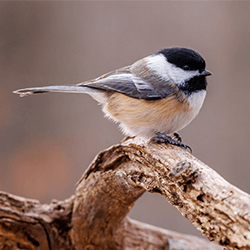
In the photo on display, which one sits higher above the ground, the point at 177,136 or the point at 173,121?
the point at 173,121

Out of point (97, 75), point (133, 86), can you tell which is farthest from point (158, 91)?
point (97, 75)

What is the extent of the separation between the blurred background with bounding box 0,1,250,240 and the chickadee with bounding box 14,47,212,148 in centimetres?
126

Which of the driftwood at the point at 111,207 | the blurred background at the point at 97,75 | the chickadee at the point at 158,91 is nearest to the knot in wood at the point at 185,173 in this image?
the driftwood at the point at 111,207

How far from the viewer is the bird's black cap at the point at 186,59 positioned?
1370 millimetres

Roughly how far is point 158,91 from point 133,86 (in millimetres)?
132

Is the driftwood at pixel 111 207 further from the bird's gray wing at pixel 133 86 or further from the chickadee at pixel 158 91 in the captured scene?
the bird's gray wing at pixel 133 86

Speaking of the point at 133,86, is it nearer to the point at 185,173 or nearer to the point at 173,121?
the point at 173,121

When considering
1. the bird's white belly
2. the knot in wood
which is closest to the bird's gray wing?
the bird's white belly

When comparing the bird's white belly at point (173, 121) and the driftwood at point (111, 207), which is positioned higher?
the bird's white belly at point (173, 121)

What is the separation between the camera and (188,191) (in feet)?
3.28

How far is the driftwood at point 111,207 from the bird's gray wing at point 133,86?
0.24m

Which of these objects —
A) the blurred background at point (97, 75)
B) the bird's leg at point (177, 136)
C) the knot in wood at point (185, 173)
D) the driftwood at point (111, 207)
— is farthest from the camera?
the blurred background at point (97, 75)

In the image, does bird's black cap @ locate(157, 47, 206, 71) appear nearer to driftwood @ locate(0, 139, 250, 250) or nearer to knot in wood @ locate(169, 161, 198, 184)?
driftwood @ locate(0, 139, 250, 250)

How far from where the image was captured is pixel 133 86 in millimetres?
1458
